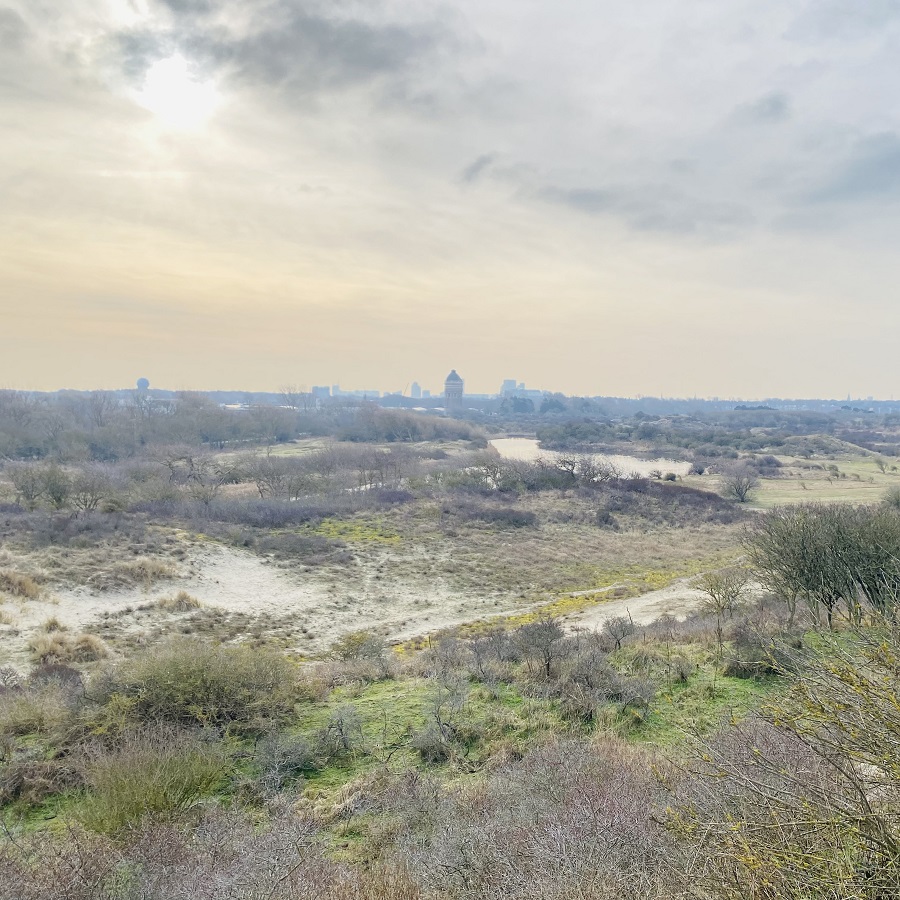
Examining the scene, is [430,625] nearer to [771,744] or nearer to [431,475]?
[771,744]

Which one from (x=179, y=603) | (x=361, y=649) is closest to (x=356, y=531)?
(x=179, y=603)

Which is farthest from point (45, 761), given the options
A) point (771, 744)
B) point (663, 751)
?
point (771, 744)

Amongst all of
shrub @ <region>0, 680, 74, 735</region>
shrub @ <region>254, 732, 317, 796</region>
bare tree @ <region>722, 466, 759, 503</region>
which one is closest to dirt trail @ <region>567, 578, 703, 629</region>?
shrub @ <region>254, 732, 317, 796</region>

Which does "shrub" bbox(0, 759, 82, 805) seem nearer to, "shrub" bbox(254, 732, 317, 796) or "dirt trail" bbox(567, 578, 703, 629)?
"shrub" bbox(254, 732, 317, 796)

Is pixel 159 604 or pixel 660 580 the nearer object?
pixel 159 604

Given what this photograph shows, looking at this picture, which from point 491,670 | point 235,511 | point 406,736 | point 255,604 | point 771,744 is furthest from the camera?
point 235,511

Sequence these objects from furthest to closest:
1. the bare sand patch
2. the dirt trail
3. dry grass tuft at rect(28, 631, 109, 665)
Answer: the dirt trail
the bare sand patch
dry grass tuft at rect(28, 631, 109, 665)
